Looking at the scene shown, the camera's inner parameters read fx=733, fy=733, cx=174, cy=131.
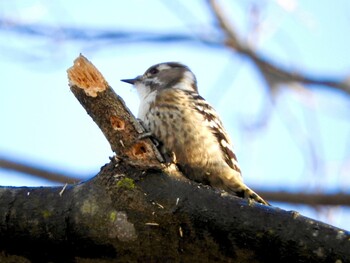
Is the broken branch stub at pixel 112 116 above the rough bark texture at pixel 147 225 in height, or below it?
above

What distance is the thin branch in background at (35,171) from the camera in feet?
21.5

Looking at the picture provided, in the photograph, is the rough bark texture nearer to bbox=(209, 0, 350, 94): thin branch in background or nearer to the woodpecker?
the woodpecker

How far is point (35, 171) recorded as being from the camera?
21.6 ft

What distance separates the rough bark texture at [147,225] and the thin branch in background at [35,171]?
327 centimetres

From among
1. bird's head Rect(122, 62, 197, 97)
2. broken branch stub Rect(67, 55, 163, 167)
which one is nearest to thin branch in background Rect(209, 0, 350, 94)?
bird's head Rect(122, 62, 197, 97)

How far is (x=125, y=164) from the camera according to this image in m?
3.35

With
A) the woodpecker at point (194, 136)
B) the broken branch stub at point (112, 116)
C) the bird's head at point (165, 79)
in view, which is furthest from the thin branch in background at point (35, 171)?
the broken branch stub at point (112, 116)

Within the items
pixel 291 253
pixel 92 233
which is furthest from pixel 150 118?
pixel 291 253

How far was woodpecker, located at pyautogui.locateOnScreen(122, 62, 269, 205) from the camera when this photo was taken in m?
4.69

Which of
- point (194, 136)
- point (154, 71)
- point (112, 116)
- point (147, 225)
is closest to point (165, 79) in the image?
point (154, 71)

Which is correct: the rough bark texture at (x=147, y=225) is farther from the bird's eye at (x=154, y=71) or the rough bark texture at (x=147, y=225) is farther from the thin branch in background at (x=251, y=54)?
the thin branch in background at (x=251, y=54)

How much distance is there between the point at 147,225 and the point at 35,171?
12.1 feet

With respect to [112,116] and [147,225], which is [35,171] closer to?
[112,116]

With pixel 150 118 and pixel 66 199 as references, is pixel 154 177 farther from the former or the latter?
pixel 150 118
